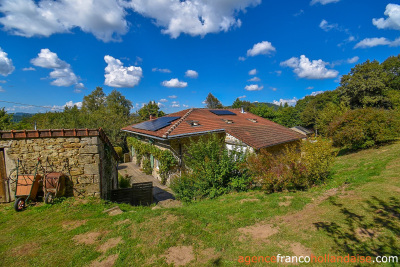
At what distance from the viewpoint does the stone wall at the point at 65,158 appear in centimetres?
Answer: 551

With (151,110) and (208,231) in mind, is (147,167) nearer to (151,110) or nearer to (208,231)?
(208,231)

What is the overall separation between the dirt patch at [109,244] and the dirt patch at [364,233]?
4990mm

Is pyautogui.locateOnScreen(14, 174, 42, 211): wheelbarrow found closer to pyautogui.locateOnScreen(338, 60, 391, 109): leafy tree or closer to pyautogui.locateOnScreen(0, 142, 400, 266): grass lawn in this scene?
pyautogui.locateOnScreen(0, 142, 400, 266): grass lawn

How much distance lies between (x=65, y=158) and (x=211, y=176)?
17.7 ft

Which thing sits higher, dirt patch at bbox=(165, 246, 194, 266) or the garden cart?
the garden cart

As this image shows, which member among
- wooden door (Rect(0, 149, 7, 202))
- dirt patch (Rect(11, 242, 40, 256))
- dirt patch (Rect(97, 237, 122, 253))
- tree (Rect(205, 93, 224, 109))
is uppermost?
tree (Rect(205, 93, 224, 109))

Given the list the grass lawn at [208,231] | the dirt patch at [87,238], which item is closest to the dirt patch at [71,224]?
the grass lawn at [208,231]

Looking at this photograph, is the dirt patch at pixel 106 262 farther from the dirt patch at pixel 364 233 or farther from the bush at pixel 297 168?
the bush at pixel 297 168

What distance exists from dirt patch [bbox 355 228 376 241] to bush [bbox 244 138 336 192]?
2924mm

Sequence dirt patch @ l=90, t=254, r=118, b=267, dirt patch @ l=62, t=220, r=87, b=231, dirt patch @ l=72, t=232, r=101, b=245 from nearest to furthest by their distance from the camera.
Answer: dirt patch @ l=90, t=254, r=118, b=267, dirt patch @ l=72, t=232, r=101, b=245, dirt patch @ l=62, t=220, r=87, b=231

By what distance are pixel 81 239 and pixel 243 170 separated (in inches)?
244

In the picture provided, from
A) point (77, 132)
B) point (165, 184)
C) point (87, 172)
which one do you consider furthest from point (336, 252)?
point (165, 184)

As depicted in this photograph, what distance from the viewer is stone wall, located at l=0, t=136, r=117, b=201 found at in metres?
5.51

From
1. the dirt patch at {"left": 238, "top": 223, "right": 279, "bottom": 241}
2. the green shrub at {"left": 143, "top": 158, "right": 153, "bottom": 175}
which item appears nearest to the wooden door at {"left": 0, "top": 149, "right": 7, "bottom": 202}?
the dirt patch at {"left": 238, "top": 223, "right": 279, "bottom": 241}
